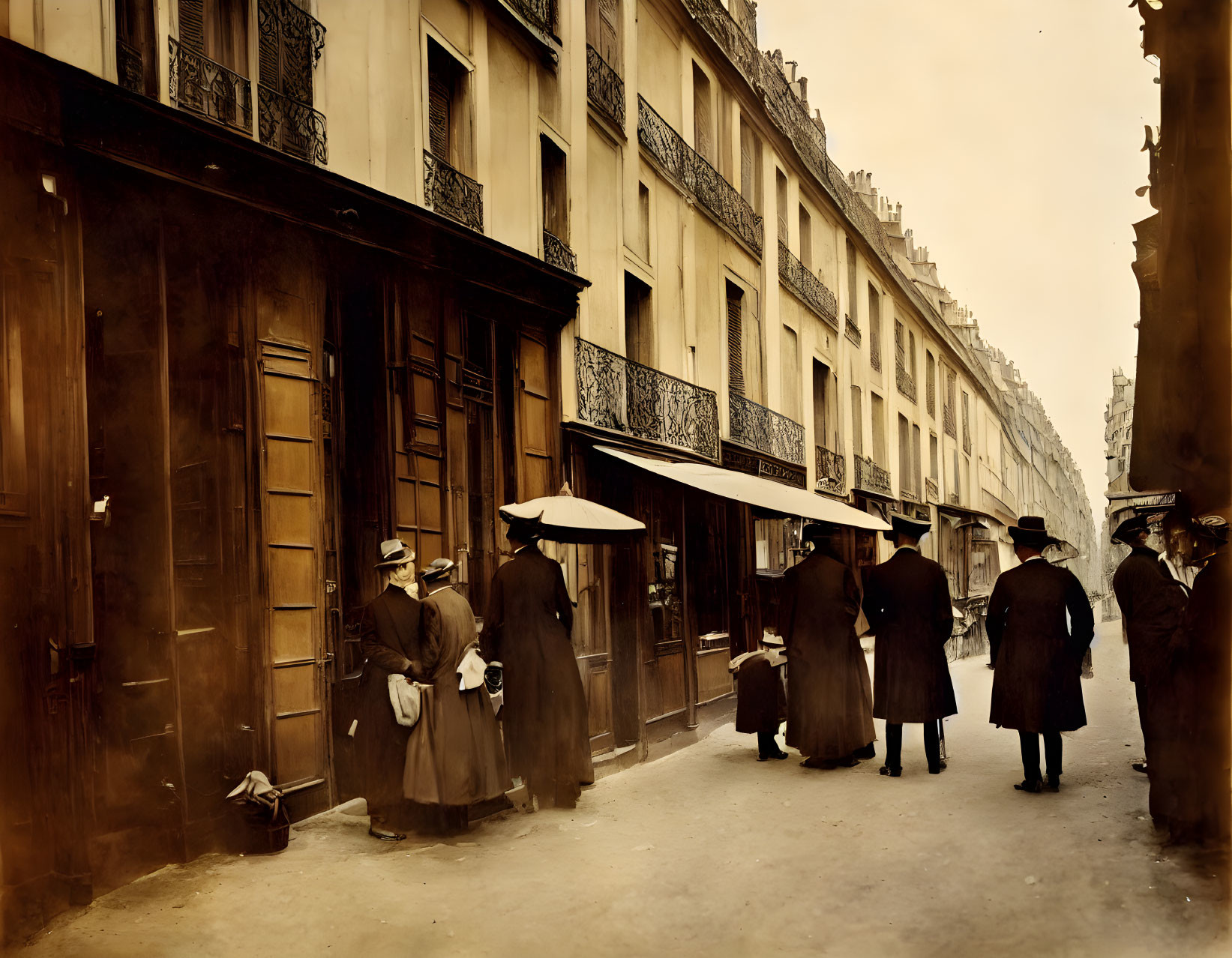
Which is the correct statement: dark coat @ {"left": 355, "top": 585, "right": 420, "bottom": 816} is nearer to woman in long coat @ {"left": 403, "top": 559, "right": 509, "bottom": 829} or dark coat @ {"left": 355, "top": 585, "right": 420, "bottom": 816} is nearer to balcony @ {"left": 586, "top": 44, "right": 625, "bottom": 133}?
woman in long coat @ {"left": 403, "top": 559, "right": 509, "bottom": 829}

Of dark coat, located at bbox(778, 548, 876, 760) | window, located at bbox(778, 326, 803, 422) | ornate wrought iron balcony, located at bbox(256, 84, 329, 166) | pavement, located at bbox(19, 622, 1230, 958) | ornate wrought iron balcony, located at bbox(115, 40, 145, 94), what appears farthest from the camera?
window, located at bbox(778, 326, 803, 422)

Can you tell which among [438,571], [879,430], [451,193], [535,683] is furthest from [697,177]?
[879,430]

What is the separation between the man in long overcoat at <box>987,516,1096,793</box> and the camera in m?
7.84

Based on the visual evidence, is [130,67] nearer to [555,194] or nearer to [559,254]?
[559,254]

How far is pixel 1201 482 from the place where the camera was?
6.58 meters

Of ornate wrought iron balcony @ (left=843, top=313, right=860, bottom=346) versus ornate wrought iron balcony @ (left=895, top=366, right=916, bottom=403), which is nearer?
ornate wrought iron balcony @ (left=843, top=313, right=860, bottom=346)

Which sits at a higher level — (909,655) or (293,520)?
(293,520)

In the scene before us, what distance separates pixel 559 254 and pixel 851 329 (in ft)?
42.5

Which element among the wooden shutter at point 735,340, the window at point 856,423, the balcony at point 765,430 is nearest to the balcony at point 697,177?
the wooden shutter at point 735,340

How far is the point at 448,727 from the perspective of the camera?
21.5 ft

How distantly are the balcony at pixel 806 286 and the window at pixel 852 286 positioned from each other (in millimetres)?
1539

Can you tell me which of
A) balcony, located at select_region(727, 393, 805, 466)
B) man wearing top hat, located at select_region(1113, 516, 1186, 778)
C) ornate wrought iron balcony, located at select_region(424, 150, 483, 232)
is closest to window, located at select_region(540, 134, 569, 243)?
ornate wrought iron balcony, located at select_region(424, 150, 483, 232)

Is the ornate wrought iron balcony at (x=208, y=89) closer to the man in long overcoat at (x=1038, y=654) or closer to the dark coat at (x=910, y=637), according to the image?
the dark coat at (x=910, y=637)

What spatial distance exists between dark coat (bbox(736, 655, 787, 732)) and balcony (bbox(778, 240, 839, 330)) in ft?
32.7
